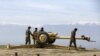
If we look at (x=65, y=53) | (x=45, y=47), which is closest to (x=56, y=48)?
(x=45, y=47)

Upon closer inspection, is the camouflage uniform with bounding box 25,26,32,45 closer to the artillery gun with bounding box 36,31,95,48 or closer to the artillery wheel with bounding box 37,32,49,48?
the artillery gun with bounding box 36,31,95,48

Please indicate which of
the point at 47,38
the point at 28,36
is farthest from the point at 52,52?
the point at 28,36

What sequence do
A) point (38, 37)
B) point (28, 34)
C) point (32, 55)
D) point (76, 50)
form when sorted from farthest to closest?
Result: point (28, 34) < point (38, 37) < point (76, 50) < point (32, 55)

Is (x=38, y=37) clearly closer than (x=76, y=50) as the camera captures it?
No

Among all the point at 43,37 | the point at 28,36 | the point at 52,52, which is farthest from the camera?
the point at 28,36

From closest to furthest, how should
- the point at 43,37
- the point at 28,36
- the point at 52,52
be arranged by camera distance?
the point at 52,52 → the point at 43,37 → the point at 28,36

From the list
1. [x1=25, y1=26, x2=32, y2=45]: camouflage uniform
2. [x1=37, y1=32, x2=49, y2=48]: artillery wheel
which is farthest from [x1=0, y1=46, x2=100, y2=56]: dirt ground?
[x1=25, y1=26, x2=32, y2=45]: camouflage uniform

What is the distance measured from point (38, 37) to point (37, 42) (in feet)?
1.86

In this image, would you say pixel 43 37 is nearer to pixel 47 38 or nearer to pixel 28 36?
pixel 47 38

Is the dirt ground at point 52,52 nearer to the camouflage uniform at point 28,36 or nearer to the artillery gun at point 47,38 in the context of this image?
the artillery gun at point 47,38

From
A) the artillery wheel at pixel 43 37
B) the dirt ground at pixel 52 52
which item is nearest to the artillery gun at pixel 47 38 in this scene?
the artillery wheel at pixel 43 37

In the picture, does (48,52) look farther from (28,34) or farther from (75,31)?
(28,34)

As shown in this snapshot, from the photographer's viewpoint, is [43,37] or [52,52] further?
[43,37]

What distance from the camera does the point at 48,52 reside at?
2959 centimetres
